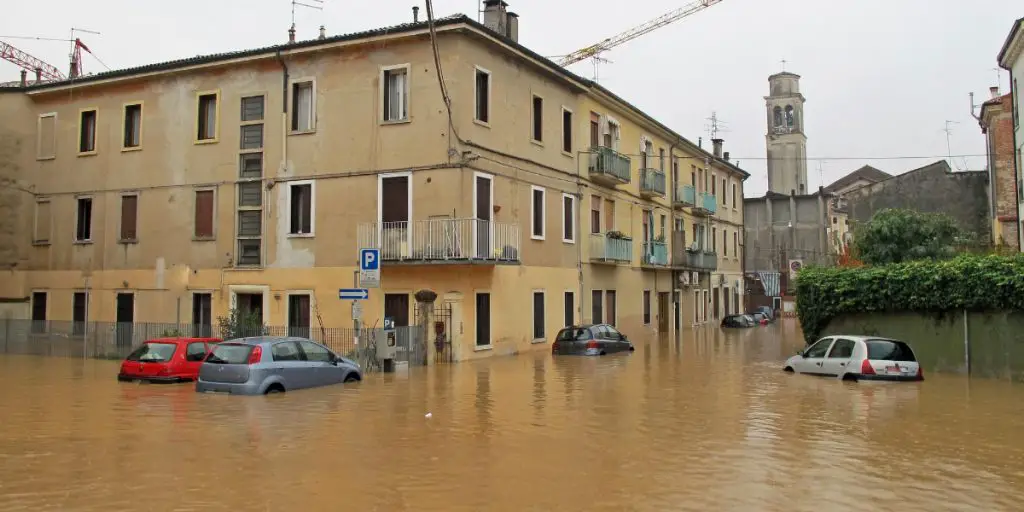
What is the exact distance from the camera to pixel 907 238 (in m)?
29.0

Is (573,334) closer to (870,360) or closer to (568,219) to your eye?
(568,219)

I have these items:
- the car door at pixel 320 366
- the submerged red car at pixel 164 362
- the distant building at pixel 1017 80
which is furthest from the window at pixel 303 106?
the distant building at pixel 1017 80

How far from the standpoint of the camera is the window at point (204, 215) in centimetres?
2634

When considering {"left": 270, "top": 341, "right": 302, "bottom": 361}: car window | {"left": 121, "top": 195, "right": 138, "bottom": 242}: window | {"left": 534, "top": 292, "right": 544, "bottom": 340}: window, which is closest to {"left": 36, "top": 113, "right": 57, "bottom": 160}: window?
{"left": 121, "top": 195, "right": 138, "bottom": 242}: window

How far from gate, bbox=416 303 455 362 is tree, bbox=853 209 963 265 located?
649 inches

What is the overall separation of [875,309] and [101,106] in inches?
1041

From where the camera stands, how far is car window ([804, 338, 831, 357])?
1888cm

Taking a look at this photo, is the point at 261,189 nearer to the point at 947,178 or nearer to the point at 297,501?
the point at 297,501

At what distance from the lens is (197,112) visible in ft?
87.2

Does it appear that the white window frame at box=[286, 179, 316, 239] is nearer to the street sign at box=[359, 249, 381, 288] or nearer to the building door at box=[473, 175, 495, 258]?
the building door at box=[473, 175, 495, 258]

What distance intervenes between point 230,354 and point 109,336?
12.4 metres

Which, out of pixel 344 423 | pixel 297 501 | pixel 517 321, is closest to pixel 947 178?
pixel 517 321

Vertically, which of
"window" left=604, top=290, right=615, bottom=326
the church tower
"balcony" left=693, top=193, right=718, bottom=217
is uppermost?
the church tower

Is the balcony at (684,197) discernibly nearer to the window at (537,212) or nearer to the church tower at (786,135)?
the window at (537,212)
